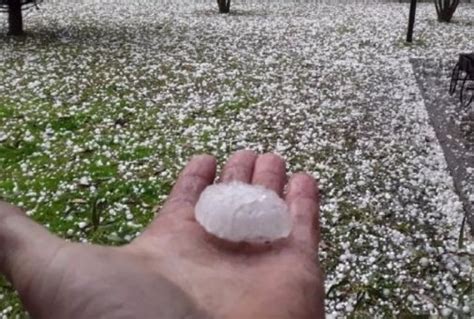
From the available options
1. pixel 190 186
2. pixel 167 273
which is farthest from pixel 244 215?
pixel 190 186

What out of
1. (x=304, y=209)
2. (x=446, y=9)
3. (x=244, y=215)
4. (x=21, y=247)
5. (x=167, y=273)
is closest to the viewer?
(x=21, y=247)

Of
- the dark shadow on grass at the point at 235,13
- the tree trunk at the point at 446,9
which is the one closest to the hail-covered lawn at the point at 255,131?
the tree trunk at the point at 446,9

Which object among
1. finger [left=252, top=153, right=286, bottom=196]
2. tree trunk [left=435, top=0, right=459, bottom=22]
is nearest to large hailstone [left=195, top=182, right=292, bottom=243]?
finger [left=252, top=153, right=286, bottom=196]

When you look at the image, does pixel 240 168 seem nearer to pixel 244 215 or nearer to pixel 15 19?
pixel 244 215

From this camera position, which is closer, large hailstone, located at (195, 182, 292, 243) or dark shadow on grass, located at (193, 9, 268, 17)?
large hailstone, located at (195, 182, 292, 243)

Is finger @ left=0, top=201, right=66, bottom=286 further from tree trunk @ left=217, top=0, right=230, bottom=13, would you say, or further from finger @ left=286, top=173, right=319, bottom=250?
tree trunk @ left=217, top=0, right=230, bottom=13

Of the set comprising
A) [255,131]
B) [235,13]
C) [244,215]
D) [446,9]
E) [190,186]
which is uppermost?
[244,215]
